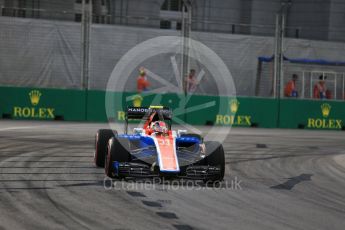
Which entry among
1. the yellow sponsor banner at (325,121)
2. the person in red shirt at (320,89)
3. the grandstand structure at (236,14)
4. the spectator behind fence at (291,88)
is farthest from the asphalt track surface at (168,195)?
the grandstand structure at (236,14)

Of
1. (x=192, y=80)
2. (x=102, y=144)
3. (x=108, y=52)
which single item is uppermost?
(x=108, y=52)

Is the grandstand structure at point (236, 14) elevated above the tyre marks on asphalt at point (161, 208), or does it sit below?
above

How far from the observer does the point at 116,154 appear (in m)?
11.1

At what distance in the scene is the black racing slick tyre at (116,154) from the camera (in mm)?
11000

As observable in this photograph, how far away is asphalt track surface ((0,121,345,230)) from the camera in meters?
8.04

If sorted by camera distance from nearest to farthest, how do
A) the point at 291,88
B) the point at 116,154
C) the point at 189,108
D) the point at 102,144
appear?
A: the point at 116,154 < the point at 102,144 < the point at 189,108 < the point at 291,88

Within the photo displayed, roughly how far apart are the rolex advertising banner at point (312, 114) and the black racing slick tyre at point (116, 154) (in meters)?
17.6

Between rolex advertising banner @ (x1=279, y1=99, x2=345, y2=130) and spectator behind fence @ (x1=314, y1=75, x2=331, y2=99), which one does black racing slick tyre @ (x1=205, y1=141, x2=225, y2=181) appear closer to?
rolex advertising banner @ (x1=279, y1=99, x2=345, y2=130)

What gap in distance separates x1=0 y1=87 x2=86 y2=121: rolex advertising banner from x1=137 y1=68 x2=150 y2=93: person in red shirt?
6.82 feet

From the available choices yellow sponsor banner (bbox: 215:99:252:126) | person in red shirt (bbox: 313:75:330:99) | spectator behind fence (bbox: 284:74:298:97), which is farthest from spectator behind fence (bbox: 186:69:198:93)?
person in red shirt (bbox: 313:75:330:99)

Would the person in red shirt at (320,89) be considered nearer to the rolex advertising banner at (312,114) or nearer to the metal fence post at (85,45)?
the rolex advertising banner at (312,114)

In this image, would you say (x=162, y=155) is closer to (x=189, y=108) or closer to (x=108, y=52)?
(x=189, y=108)

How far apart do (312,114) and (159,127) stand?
17.9 meters

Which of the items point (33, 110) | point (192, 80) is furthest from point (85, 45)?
point (192, 80)
